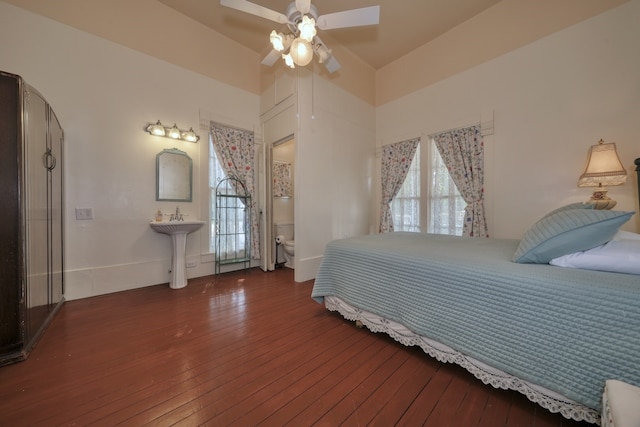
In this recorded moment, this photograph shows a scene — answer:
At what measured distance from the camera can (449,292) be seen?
1.30 metres

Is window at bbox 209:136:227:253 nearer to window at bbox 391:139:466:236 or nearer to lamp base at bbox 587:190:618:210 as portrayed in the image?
window at bbox 391:139:466:236

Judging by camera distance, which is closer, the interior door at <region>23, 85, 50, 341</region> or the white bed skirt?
the white bed skirt

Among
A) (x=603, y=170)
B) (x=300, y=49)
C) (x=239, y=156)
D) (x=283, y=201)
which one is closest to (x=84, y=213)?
(x=239, y=156)

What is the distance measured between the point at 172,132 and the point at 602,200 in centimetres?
469

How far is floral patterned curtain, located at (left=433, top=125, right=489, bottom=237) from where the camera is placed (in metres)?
2.93

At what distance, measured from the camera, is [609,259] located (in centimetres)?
106

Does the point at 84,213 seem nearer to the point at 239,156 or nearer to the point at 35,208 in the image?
the point at 35,208

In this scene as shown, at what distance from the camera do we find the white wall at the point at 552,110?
2.12 m

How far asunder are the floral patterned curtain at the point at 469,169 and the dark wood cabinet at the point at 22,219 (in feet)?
13.7

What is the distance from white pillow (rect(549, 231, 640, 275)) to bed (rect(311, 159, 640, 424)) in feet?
0.07

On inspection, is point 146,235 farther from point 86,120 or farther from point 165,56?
point 165,56

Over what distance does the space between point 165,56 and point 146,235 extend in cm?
233

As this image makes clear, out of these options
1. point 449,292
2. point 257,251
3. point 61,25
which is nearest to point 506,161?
point 449,292

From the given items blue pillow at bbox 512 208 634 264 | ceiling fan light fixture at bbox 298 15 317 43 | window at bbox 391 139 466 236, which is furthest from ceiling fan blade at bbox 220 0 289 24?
window at bbox 391 139 466 236
